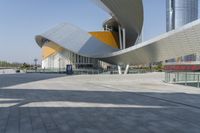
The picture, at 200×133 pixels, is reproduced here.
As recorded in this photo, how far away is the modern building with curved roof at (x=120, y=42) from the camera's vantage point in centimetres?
2683

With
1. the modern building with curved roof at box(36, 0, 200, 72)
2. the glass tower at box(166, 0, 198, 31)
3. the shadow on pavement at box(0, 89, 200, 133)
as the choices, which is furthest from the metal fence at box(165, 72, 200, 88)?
the glass tower at box(166, 0, 198, 31)

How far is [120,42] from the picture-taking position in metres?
43.5

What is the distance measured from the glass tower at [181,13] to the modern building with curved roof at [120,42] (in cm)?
5436

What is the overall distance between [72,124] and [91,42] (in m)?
A: 38.4

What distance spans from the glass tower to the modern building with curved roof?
54.4 metres

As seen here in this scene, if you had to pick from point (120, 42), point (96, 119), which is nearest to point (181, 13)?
point (120, 42)

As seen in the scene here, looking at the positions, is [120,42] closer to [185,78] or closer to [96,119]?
[185,78]

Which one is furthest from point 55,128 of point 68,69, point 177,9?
point 177,9

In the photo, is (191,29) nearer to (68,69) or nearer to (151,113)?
(68,69)

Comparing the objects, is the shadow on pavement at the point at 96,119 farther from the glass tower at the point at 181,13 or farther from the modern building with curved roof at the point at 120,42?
the glass tower at the point at 181,13

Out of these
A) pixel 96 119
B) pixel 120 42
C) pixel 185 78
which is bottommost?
pixel 96 119

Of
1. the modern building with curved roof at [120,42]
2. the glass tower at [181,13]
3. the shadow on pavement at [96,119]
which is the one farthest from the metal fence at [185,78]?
the glass tower at [181,13]

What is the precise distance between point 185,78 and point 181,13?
8315 cm

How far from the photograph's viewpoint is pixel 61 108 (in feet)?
26.9
